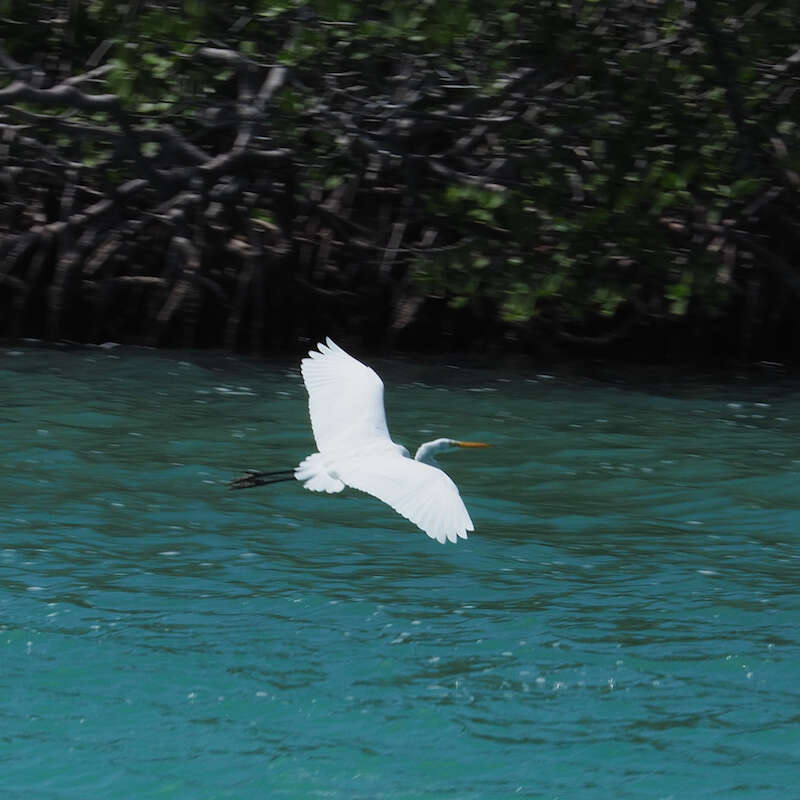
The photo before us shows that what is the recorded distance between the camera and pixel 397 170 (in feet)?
37.2

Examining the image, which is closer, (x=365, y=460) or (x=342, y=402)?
(x=365, y=460)

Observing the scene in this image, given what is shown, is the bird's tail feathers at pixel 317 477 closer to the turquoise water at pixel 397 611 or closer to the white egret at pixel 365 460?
the white egret at pixel 365 460

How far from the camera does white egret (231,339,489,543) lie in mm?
5461

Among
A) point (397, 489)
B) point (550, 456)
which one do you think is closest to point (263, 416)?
point (550, 456)

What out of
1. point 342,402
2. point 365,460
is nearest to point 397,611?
point 365,460

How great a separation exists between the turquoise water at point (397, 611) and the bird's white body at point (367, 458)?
52 cm

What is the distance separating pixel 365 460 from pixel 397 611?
2.03 ft

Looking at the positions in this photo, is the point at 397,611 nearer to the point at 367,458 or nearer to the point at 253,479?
the point at 367,458

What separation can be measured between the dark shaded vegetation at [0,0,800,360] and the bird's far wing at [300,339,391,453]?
277 centimetres

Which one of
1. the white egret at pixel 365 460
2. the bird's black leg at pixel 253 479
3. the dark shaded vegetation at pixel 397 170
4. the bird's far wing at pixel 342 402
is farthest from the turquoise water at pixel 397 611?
the dark shaded vegetation at pixel 397 170

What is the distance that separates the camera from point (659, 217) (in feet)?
34.3

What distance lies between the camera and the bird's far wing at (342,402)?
6512 millimetres

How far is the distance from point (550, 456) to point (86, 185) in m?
4.89

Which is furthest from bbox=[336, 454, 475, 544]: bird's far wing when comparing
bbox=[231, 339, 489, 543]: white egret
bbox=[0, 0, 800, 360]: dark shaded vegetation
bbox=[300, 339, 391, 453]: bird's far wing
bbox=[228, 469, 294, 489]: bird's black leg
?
bbox=[0, 0, 800, 360]: dark shaded vegetation
